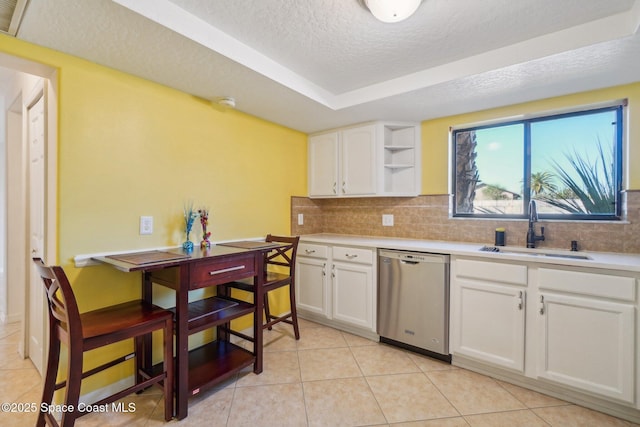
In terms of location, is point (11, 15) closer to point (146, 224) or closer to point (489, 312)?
point (146, 224)

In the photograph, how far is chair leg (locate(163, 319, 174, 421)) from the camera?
65.0 inches

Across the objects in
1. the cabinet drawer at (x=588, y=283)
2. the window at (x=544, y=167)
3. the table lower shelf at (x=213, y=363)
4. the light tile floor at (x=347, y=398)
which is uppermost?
the window at (x=544, y=167)

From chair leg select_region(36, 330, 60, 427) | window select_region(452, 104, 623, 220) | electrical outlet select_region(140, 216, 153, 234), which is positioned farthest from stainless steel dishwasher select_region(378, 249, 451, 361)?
chair leg select_region(36, 330, 60, 427)

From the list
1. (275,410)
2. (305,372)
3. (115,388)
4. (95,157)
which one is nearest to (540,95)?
(305,372)

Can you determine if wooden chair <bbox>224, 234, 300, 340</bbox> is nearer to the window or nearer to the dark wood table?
the dark wood table

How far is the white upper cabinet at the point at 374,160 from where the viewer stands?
9.78 feet

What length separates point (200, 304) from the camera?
2176 mm

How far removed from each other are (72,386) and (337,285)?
204 cm

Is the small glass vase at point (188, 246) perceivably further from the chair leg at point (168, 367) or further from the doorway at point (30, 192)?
the doorway at point (30, 192)

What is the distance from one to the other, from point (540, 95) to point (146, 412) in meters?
3.54

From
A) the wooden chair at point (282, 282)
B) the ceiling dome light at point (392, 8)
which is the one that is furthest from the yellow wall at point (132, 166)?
the ceiling dome light at point (392, 8)

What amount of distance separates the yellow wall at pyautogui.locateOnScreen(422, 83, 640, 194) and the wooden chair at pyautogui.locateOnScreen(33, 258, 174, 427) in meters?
2.59

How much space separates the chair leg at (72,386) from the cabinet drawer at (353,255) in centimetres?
202

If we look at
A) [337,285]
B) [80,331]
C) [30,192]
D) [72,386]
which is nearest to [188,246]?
[80,331]
